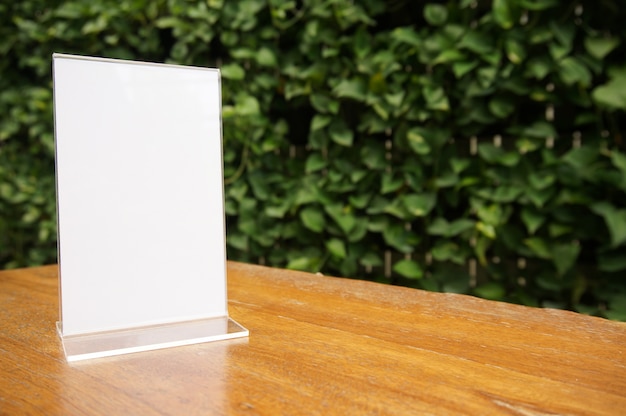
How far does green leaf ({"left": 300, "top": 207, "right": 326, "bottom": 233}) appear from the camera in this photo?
5.31 ft

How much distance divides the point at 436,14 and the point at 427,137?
0.32 meters

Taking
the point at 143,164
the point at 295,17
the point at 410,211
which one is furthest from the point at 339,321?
the point at 295,17

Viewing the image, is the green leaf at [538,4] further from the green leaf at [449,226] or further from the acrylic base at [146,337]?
the acrylic base at [146,337]

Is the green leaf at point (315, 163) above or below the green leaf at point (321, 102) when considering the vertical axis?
below

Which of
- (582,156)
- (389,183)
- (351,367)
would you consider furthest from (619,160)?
(351,367)

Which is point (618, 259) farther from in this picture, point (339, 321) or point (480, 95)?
point (339, 321)

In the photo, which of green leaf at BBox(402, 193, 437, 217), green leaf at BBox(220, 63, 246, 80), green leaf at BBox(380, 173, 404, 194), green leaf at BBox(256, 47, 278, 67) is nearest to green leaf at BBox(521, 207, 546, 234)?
green leaf at BBox(402, 193, 437, 217)

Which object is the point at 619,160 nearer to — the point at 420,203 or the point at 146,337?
the point at 420,203

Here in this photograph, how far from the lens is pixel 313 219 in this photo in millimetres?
1631

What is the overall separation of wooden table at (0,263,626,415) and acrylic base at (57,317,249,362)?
1cm

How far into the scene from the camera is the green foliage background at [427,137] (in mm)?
1228

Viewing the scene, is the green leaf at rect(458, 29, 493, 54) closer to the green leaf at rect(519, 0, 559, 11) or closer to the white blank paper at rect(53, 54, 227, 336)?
the green leaf at rect(519, 0, 559, 11)

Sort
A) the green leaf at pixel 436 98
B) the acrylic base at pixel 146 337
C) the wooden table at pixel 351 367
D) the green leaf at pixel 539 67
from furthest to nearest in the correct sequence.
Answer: the green leaf at pixel 436 98
the green leaf at pixel 539 67
the acrylic base at pixel 146 337
the wooden table at pixel 351 367

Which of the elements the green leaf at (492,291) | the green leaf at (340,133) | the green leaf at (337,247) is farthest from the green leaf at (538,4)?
the green leaf at (337,247)
